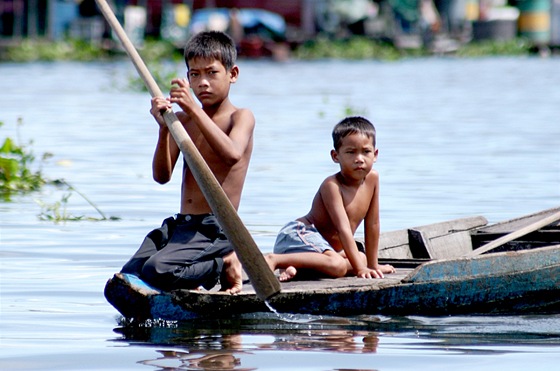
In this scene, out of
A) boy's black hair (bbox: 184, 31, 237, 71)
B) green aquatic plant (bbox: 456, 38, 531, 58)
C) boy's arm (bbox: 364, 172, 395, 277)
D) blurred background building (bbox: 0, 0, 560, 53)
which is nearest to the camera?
boy's black hair (bbox: 184, 31, 237, 71)

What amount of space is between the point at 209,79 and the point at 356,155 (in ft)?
3.03

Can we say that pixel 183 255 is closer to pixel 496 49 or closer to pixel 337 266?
pixel 337 266

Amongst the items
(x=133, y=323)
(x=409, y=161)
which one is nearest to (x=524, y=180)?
(x=409, y=161)

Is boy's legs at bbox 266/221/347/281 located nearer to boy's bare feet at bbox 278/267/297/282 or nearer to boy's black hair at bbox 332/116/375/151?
boy's bare feet at bbox 278/267/297/282

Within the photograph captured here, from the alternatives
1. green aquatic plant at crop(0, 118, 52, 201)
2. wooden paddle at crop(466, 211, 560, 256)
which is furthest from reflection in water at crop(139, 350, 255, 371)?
green aquatic plant at crop(0, 118, 52, 201)

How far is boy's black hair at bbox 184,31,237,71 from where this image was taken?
5.95m

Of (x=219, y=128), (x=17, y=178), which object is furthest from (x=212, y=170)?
(x=17, y=178)

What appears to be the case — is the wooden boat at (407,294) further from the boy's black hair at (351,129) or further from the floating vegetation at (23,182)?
the floating vegetation at (23,182)

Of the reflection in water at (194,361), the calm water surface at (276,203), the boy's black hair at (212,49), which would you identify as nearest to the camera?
the reflection in water at (194,361)

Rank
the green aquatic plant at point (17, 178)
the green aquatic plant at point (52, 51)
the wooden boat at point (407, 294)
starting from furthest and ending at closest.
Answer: the green aquatic plant at point (52, 51), the green aquatic plant at point (17, 178), the wooden boat at point (407, 294)

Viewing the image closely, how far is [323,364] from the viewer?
202 inches

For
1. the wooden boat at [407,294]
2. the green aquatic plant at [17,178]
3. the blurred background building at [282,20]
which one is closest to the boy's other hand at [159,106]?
the wooden boat at [407,294]

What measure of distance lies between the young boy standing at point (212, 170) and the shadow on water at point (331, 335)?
23 cm

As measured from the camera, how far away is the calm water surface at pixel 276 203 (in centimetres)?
542
